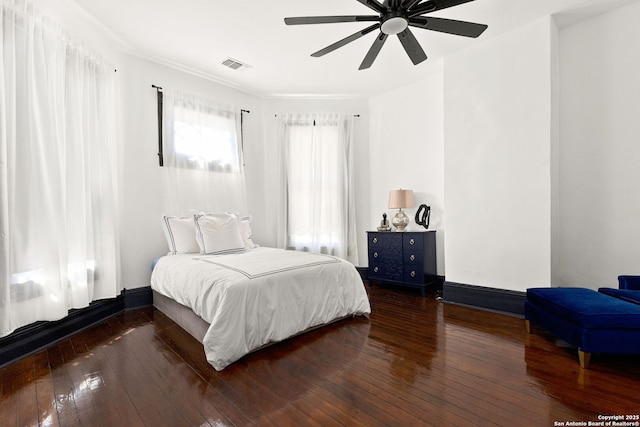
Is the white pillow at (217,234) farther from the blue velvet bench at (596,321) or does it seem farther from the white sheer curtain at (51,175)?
the blue velvet bench at (596,321)

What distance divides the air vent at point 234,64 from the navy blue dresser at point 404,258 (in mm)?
2788

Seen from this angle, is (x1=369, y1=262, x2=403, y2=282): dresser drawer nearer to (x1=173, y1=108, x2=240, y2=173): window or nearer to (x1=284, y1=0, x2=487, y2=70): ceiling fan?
(x1=173, y1=108, x2=240, y2=173): window

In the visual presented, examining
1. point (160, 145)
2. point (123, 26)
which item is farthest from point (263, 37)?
point (160, 145)

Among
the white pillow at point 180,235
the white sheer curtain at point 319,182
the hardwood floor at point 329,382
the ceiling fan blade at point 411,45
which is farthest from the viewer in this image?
the white sheer curtain at point 319,182

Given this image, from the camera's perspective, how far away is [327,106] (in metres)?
4.72

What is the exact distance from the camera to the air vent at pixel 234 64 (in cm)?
354

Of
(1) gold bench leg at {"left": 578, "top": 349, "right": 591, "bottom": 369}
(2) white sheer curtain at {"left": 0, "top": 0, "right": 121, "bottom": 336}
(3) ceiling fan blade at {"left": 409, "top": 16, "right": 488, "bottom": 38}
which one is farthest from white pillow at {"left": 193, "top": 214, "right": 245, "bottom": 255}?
(1) gold bench leg at {"left": 578, "top": 349, "right": 591, "bottom": 369}

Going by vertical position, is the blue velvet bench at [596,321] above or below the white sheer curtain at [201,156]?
below

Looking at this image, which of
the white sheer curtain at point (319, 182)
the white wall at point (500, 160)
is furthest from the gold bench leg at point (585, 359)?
the white sheer curtain at point (319, 182)

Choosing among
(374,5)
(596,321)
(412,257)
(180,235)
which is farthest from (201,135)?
(596,321)

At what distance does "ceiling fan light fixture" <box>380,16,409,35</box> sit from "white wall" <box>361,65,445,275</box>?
1.74 m

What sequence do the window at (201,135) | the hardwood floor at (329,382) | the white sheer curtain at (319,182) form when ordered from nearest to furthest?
1. the hardwood floor at (329,382)
2. the window at (201,135)
3. the white sheer curtain at (319,182)

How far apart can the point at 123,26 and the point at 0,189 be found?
1936 millimetres

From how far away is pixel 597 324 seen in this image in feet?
6.09
